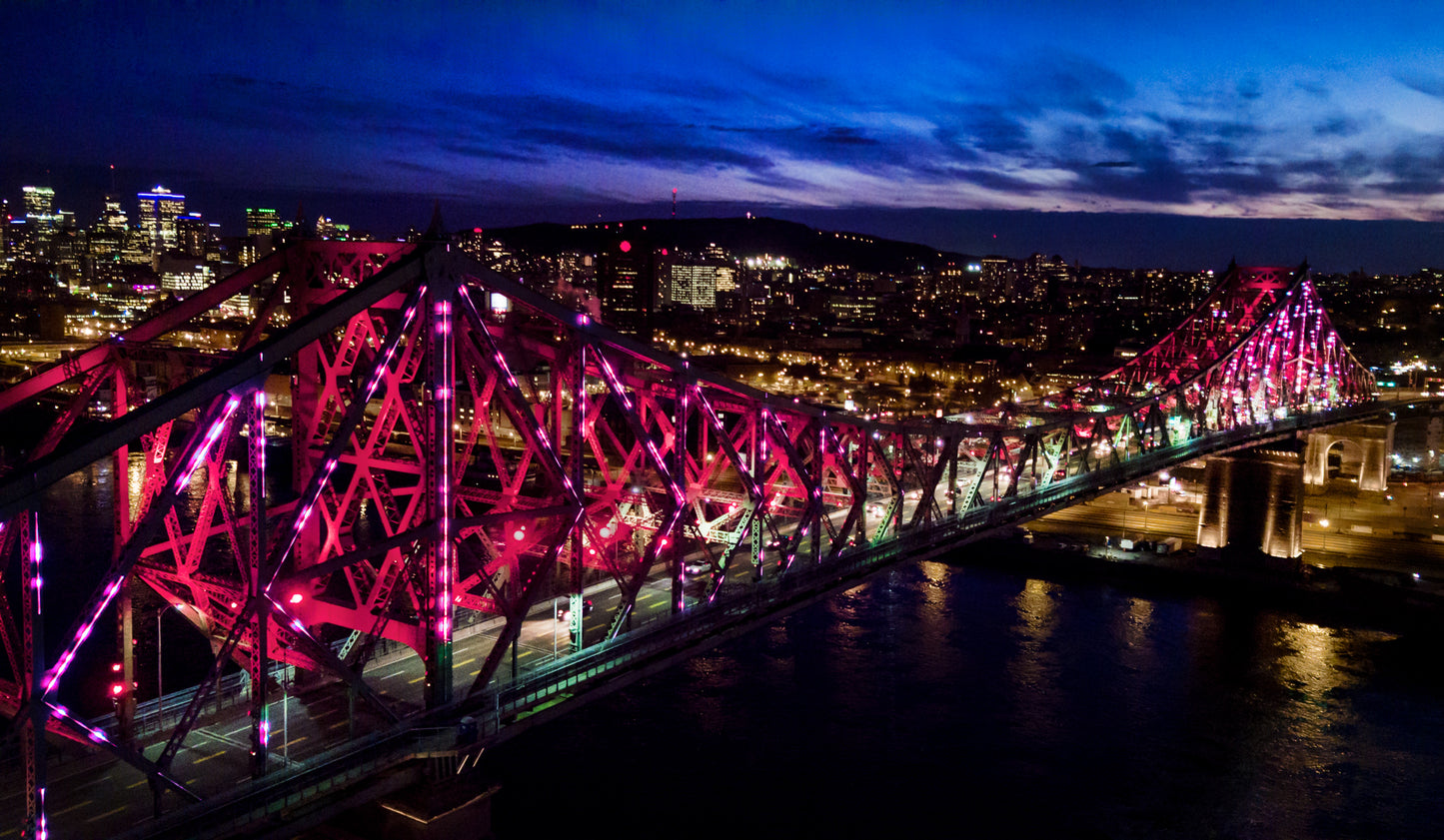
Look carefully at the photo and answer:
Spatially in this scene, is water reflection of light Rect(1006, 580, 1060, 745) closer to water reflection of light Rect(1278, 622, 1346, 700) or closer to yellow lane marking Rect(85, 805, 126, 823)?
water reflection of light Rect(1278, 622, 1346, 700)

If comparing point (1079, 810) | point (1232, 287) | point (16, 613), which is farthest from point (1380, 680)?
point (16, 613)

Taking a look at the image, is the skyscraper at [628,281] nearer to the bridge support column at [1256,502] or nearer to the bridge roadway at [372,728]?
the bridge support column at [1256,502]

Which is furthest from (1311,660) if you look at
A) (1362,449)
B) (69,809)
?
(69,809)

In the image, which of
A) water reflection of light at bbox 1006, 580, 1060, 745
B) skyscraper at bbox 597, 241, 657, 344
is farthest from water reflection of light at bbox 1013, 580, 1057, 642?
skyscraper at bbox 597, 241, 657, 344

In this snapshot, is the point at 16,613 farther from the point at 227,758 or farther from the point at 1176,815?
the point at 1176,815

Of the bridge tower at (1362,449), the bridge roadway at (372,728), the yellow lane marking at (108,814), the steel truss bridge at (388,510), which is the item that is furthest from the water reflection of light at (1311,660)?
the yellow lane marking at (108,814)

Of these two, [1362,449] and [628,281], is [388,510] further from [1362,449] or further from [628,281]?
[628,281]

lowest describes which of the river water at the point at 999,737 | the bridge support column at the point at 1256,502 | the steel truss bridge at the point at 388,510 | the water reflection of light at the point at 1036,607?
the river water at the point at 999,737
